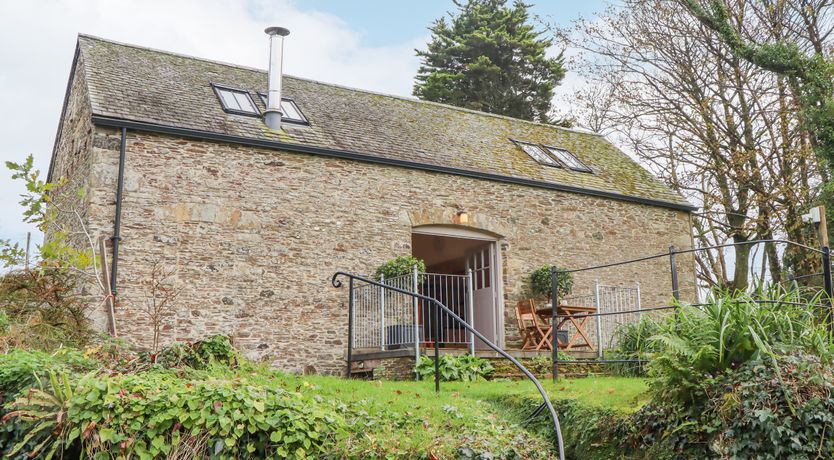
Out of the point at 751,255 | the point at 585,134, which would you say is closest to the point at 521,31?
the point at 585,134

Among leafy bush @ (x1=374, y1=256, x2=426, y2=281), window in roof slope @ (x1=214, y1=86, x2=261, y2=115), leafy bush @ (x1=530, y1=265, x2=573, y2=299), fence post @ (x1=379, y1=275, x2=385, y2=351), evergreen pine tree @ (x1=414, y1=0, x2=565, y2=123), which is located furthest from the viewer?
evergreen pine tree @ (x1=414, y1=0, x2=565, y2=123)

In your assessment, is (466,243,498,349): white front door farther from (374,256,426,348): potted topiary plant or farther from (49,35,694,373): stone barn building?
(374,256,426,348): potted topiary plant

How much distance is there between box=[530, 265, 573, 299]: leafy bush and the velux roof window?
2596 mm

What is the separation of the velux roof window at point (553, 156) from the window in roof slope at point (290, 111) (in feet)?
15.4

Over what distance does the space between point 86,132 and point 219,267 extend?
2.92 meters

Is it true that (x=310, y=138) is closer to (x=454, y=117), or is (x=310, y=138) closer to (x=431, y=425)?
(x=454, y=117)

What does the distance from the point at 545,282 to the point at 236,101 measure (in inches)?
239

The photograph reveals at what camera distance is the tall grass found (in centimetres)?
536

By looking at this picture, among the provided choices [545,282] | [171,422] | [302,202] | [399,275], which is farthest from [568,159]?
[171,422]

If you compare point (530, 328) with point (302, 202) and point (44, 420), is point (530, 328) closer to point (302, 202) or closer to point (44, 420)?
point (302, 202)

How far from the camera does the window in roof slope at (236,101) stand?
39.3 feet

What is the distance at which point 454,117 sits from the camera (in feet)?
51.2

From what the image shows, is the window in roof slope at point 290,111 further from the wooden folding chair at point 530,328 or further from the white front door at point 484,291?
the wooden folding chair at point 530,328

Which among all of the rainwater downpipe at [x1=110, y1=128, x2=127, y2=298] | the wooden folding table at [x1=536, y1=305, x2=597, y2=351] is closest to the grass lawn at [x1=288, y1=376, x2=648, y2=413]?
the wooden folding table at [x1=536, y1=305, x2=597, y2=351]
